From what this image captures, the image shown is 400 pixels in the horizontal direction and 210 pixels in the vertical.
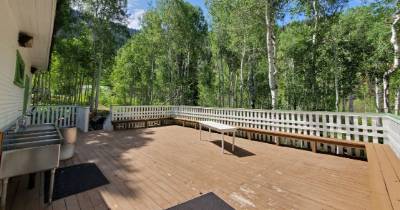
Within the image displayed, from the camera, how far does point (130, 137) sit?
5887 millimetres

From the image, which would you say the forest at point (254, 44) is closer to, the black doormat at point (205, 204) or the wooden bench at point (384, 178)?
the wooden bench at point (384, 178)

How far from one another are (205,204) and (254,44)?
417 inches

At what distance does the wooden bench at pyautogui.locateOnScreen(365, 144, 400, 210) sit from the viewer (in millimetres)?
1468

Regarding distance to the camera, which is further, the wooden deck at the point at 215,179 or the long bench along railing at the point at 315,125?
the long bench along railing at the point at 315,125

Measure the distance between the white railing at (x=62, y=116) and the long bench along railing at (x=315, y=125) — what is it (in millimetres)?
1030

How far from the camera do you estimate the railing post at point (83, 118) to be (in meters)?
6.51

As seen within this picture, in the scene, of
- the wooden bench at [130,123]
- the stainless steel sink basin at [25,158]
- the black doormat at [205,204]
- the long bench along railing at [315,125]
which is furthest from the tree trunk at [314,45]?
the stainless steel sink basin at [25,158]

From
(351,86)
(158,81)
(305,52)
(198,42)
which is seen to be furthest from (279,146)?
(158,81)

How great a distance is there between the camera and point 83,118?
6.58m

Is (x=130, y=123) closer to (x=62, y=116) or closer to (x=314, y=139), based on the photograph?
(x=62, y=116)

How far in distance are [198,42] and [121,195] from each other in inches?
529

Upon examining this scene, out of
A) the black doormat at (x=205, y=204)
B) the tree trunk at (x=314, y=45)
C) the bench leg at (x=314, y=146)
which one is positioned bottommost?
the black doormat at (x=205, y=204)

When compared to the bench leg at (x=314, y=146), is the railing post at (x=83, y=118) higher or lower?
higher

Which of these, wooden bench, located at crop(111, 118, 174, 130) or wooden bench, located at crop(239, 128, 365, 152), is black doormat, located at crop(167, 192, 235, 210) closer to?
wooden bench, located at crop(239, 128, 365, 152)
